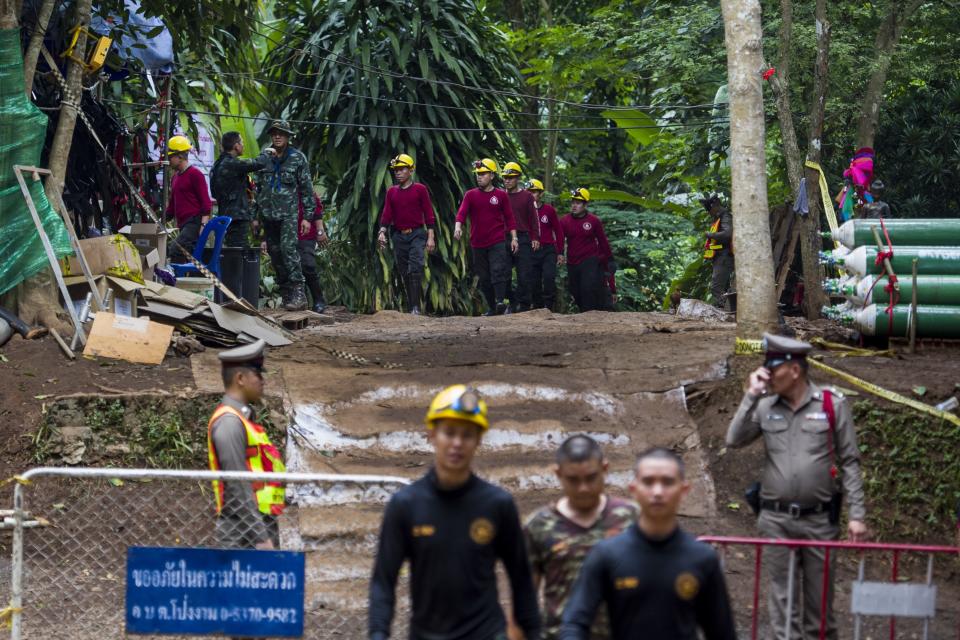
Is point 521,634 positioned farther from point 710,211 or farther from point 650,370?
point 710,211

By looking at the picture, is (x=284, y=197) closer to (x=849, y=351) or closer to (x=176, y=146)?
(x=176, y=146)

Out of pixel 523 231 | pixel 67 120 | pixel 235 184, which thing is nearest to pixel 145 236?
pixel 235 184

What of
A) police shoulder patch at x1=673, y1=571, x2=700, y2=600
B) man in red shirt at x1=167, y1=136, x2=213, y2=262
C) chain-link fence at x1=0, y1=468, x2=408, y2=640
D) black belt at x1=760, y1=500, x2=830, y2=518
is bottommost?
chain-link fence at x1=0, y1=468, x2=408, y2=640

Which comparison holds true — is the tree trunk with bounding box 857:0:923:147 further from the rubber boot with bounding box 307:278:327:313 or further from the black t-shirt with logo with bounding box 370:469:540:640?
the black t-shirt with logo with bounding box 370:469:540:640

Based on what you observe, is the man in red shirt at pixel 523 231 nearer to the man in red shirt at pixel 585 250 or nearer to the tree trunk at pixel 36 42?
the man in red shirt at pixel 585 250

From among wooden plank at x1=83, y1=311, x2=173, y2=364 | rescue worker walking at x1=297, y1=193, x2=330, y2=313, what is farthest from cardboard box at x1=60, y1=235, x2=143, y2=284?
rescue worker walking at x1=297, y1=193, x2=330, y2=313

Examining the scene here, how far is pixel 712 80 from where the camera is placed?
66.2 feet

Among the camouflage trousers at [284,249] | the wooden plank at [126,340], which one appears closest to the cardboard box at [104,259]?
the wooden plank at [126,340]

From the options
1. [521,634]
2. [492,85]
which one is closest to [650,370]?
[521,634]

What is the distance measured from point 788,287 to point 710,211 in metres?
1.72

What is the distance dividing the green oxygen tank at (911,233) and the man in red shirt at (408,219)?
641 cm

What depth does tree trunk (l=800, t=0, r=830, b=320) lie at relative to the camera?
14.9m

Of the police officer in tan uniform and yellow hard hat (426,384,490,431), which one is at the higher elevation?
yellow hard hat (426,384,490,431)

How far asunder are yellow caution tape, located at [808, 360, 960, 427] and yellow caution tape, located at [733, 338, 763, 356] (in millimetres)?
818
